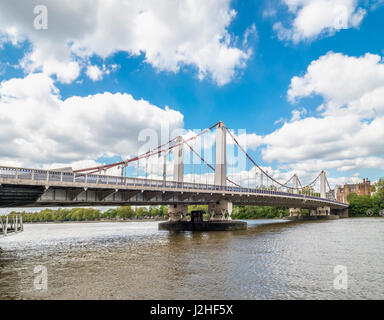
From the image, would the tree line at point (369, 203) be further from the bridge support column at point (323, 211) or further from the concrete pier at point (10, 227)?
the concrete pier at point (10, 227)

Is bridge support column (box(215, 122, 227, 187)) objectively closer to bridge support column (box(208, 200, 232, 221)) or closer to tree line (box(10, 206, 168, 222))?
bridge support column (box(208, 200, 232, 221))

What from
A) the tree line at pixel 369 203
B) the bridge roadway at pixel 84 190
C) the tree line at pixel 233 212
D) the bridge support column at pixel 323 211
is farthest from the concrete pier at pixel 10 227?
the tree line at pixel 369 203

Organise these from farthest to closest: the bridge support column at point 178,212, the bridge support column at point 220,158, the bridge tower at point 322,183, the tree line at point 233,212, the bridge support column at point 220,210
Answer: the bridge tower at point 322,183
the tree line at point 233,212
the bridge support column at point 178,212
the bridge support column at point 220,158
the bridge support column at point 220,210

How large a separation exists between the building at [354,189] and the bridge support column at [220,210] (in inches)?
4895

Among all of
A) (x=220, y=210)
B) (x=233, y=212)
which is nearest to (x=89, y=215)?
(x=233, y=212)

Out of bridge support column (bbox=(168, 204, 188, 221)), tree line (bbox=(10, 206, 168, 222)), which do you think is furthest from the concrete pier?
tree line (bbox=(10, 206, 168, 222))

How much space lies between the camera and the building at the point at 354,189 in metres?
165

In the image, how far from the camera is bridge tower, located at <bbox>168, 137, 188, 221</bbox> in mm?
56438

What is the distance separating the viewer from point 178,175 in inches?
2205

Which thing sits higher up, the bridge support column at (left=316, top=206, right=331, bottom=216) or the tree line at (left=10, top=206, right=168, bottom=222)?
the bridge support column at (left=316, top=206, right=331, bottom=216)

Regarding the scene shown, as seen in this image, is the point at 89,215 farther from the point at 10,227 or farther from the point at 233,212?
the point at 10,227

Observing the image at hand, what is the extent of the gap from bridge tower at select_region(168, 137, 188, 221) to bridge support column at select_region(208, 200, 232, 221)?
6032 mm
